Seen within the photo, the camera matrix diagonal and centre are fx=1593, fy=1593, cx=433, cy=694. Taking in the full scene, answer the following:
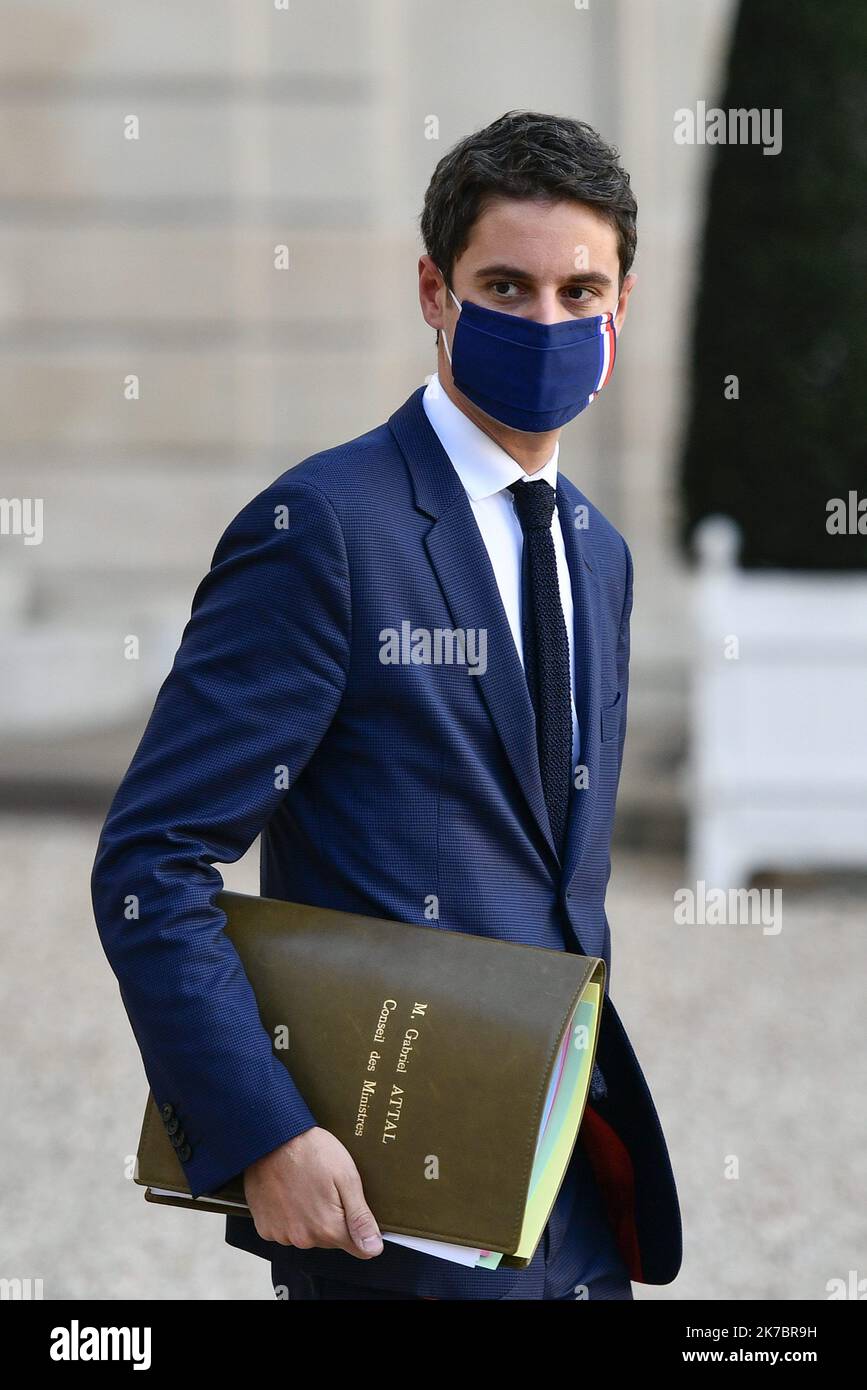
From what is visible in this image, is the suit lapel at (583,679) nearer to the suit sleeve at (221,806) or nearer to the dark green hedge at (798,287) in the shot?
the suit sleeve at (221,806)

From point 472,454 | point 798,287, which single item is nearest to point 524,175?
A: point 472,454

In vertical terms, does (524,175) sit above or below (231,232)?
below

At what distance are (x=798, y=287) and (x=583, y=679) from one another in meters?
6.38

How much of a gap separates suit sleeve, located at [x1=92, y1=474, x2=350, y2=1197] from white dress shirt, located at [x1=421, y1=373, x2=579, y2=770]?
0.84 feet

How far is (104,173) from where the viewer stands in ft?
34.1

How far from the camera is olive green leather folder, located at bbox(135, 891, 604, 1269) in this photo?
170 cm

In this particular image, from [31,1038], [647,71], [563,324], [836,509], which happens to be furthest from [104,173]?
[563,324]

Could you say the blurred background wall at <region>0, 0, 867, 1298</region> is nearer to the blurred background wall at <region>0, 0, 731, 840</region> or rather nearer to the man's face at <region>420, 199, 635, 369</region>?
the blurred background wall at <region>0, 0, 731, 840</region>

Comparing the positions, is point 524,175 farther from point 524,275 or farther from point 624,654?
point 624,654

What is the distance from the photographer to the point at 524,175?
1.90 metres

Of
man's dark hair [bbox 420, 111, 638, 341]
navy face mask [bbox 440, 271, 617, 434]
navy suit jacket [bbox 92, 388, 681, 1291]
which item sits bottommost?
navy suit jacket [bbox 92, 388, 681, 1291]

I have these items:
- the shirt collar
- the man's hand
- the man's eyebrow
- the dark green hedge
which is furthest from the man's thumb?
the dark green hedge

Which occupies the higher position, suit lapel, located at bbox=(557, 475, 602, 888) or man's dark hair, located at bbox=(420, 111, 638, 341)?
man's dark hair, located at bbox=(420, 111, 638, 341)

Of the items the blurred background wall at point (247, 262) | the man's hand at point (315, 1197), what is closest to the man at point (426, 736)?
the man's hand at point (315, 1197)
